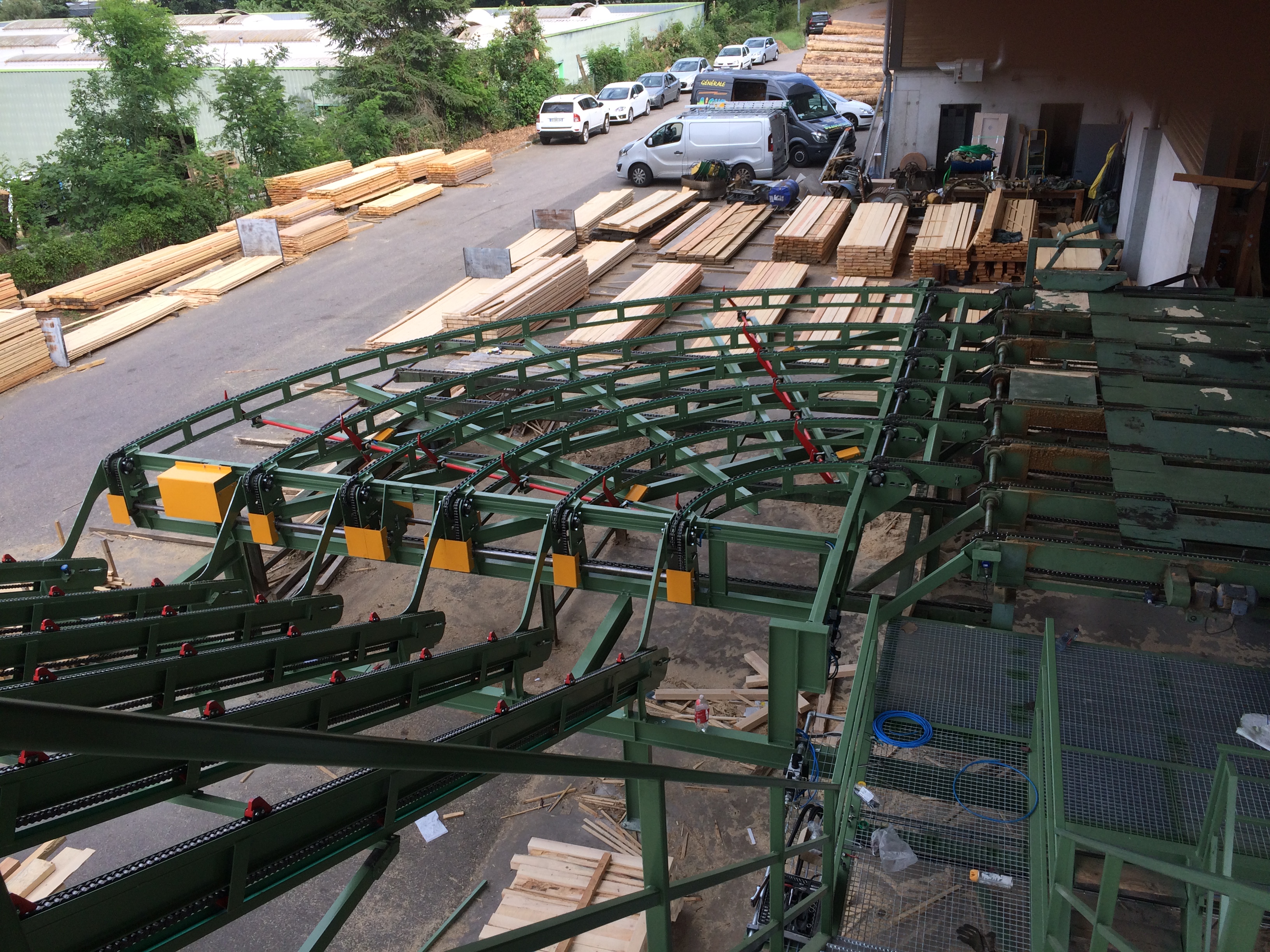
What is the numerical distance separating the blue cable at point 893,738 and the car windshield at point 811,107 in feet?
74.9

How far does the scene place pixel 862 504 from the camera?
6934 mm

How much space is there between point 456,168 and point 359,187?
9.90 feet

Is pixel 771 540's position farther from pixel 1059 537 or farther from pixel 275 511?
pixel 275 511

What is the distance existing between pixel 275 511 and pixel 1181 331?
7.79m

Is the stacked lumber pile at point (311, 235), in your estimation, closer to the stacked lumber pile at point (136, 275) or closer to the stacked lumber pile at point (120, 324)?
the stacked lumber pile at point (136, 275)

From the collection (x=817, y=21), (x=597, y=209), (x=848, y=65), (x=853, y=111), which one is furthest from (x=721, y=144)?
(x=817, y=21)

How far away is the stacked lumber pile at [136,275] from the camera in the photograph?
18.7 m

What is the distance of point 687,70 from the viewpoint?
37812 mm

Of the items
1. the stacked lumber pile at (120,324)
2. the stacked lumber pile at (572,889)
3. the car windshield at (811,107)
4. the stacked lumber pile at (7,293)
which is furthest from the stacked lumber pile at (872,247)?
the stacked lumber pile at (7,293)

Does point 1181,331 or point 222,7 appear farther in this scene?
point 222,7

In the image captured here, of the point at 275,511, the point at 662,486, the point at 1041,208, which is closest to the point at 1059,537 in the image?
the point at 662,486

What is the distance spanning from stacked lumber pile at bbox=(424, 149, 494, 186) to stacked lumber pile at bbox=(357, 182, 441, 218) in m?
0.36

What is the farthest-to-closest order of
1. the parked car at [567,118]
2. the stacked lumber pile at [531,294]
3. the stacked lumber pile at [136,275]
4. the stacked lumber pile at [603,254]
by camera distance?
the parked car at [567,118] < the stacked lumber pile at [136,275] < the stacked lumber pile at [603,254] < the stacked lumber pile at [531,294]

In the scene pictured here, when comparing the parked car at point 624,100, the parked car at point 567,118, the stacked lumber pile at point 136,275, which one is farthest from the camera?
the parked car at point 624,100
